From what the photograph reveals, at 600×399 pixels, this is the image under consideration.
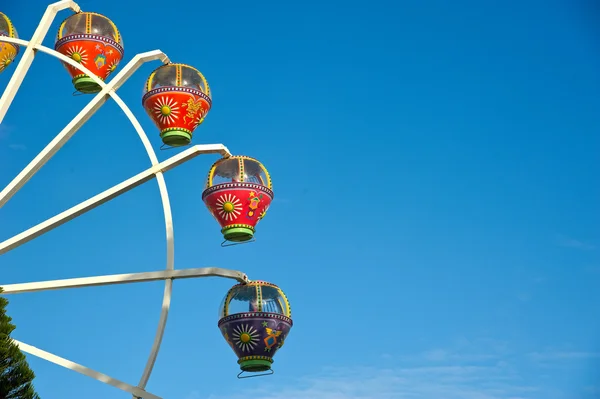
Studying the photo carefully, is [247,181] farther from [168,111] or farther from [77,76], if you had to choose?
[77,76]

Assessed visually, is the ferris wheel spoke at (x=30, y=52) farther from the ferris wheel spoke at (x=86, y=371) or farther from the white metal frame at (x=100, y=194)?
the ferris wheel spoke at (x=86, y=371)

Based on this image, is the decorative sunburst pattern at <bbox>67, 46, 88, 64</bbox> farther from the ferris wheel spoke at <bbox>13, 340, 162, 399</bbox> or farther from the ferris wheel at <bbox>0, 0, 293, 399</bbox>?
the ferris wheel spoke at <bbox>13, 340, 162, 399</bbox>

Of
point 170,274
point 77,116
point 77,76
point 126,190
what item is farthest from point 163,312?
point 77,76

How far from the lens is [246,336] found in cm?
1744

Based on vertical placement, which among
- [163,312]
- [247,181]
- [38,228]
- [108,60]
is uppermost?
[108,60]

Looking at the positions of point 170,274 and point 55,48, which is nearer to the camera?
point 170,274

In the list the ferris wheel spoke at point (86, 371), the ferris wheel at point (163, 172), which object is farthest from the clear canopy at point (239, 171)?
the ferris wheel spoke at point (86, 371)

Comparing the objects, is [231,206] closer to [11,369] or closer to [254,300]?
[254,300]

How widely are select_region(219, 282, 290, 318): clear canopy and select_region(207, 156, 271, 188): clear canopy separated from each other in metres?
1.97

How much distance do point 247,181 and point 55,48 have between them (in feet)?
14.6

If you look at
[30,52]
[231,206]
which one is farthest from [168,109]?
[30,52]

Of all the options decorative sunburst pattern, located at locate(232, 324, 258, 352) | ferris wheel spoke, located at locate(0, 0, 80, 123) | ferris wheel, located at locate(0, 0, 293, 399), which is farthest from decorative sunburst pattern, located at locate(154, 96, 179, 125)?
decorative sunburst pattern, located at locate(232, 324, 258, 352)

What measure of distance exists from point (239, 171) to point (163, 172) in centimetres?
135

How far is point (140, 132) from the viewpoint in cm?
1825
